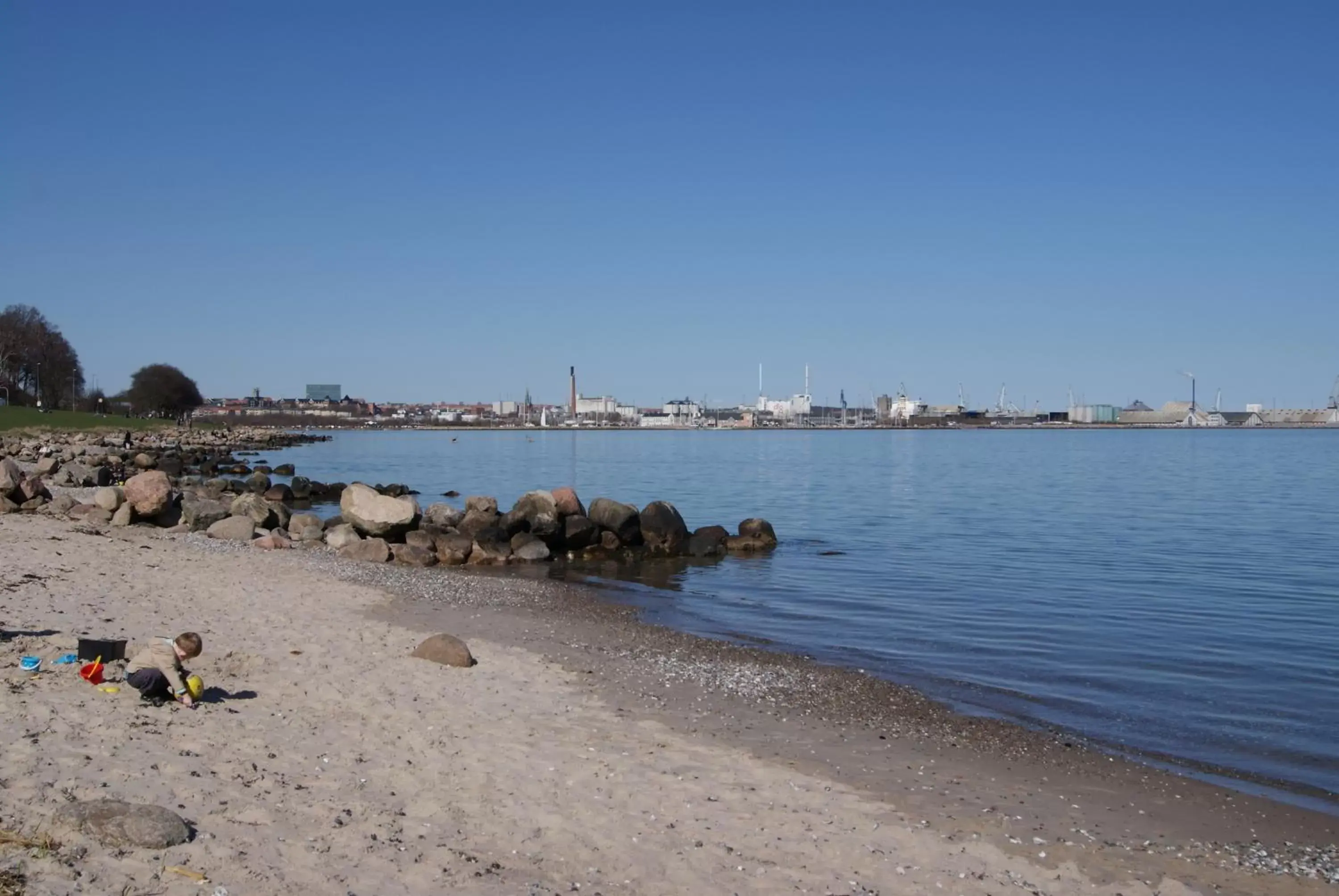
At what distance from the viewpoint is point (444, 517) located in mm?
25250

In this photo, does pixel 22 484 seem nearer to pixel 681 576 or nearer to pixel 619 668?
pixel 681 576

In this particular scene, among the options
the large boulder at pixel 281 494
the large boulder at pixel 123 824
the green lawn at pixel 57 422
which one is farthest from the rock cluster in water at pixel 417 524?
the green lawn at pixel 57 422

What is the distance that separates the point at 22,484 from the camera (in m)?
23.3

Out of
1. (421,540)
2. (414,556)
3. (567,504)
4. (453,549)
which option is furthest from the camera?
(567,504)

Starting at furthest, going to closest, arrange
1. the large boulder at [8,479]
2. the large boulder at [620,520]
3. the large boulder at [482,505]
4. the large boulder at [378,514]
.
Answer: the large boulder at [482,505] → the large boulder at [620,520] → the large boulder at [378,514] → the large boulder at [8,479]

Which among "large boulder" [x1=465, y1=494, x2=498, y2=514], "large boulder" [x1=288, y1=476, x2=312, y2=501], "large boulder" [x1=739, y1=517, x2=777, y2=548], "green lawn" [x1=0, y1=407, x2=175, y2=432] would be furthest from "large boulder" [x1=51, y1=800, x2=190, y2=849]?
"green lawn" [x1=0, y1=407, x2=175, y2=432]

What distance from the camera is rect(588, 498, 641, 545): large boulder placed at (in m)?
24.7

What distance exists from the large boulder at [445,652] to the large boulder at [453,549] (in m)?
10.8

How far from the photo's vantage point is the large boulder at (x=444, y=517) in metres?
25.0

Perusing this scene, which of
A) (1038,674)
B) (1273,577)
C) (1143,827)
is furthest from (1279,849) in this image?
(1273,577)

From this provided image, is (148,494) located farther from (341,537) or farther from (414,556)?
(414,556)

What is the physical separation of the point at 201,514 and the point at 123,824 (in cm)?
1951

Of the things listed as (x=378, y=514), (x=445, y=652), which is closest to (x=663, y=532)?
(x=378, y=514)

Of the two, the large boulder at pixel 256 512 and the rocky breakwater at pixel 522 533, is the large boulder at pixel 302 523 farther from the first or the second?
the large boulder at pixel 256 512
